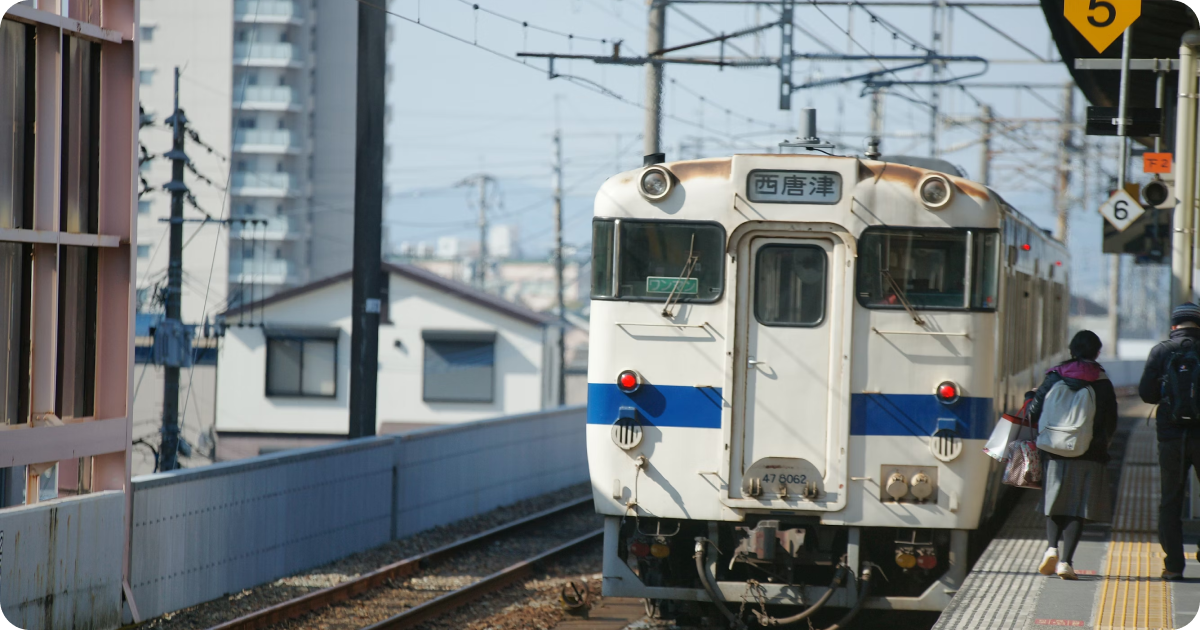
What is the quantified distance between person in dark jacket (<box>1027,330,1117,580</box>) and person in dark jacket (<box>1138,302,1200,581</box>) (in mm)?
249

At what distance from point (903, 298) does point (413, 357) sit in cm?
2638

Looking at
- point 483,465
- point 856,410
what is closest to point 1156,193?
point 856,410

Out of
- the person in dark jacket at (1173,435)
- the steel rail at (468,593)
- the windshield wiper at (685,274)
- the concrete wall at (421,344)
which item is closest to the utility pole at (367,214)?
the steel rail at (468,593)

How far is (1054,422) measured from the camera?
22.7 ft

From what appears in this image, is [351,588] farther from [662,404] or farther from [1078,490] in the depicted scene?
[1078,490]

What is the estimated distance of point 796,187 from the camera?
7383 mm

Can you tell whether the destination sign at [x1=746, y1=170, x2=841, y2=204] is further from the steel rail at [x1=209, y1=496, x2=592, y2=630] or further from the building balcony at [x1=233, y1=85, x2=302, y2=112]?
the building balcony at [x1=233, y1=85, x2=302, y2=112]

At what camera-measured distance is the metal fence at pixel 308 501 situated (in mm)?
8484

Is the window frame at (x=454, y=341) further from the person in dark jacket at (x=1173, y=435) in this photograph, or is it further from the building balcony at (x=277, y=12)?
the building balcony at (x=277, y=12)

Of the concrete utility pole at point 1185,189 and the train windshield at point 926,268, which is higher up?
the concrete utility pole at point 1185,189

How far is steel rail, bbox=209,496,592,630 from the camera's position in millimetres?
8137

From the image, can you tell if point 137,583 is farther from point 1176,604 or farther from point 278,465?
point 1176,604

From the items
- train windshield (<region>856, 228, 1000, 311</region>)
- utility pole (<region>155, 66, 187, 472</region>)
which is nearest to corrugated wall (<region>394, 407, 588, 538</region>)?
utility pole (<region>155, 66, 187, 472</region>)

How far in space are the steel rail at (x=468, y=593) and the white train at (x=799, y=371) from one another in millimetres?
1837
